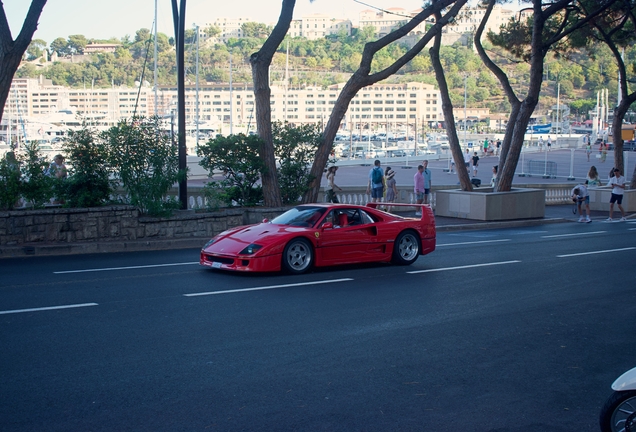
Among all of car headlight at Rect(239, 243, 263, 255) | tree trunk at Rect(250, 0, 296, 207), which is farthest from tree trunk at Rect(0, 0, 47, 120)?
car headlight at Rect(239, 243, 263, 255)

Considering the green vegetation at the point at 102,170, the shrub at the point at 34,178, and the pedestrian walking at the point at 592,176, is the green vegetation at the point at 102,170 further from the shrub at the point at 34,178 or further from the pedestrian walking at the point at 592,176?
the pedestrian walking at the point at 592,176

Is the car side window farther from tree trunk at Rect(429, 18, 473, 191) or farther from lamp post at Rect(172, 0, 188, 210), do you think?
tree trunk at Rect(429, 18, 473, 191)

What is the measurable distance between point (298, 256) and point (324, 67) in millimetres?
139566

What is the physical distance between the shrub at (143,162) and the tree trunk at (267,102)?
9.15 feet

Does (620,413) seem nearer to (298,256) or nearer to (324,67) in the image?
(298,256)

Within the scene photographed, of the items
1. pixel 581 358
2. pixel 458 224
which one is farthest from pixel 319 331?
pixel 458 224

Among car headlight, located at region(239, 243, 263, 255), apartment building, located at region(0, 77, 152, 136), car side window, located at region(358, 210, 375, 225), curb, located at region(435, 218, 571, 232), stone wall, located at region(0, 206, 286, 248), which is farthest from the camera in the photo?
apartment building, located at region(0, 77, 152, 136)

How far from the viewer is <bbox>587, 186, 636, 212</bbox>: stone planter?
101 ft

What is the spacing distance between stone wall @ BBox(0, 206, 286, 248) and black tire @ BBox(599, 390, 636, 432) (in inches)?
513

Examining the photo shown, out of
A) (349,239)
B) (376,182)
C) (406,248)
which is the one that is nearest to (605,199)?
(376,182)

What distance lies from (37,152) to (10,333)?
8.89 m

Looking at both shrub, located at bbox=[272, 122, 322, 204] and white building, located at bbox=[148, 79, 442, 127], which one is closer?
shrub, located at bbox=[272, 122, 322, 204]

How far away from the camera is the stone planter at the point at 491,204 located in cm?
2538

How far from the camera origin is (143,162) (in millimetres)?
17250
